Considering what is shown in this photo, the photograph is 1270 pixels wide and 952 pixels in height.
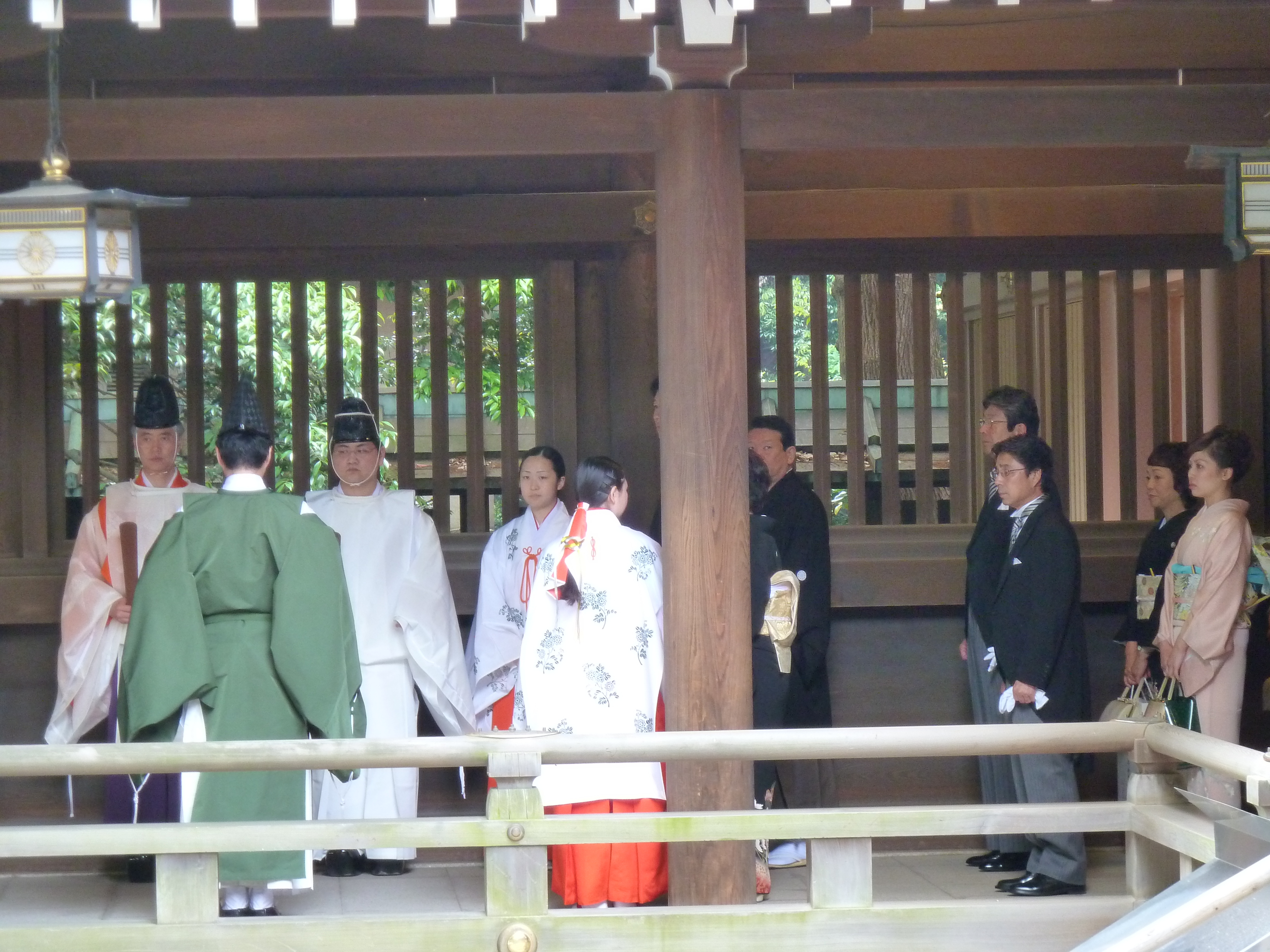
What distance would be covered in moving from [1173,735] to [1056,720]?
3.33 ft

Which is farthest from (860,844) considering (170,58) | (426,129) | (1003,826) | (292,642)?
(170,58)

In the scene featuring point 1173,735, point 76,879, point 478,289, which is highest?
point 478,289

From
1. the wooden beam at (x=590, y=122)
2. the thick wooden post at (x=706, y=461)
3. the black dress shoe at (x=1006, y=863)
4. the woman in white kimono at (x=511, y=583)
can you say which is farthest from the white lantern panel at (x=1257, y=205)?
the woman in white kimono at (x=511, y=583)

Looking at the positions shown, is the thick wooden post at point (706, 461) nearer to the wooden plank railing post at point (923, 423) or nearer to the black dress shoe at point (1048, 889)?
the black dress shoe at point (1048, 889)

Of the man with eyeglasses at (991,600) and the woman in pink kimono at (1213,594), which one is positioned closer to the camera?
the woman in pink kimono at (1213,594)

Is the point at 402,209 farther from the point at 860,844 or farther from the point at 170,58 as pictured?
the point at 860,844

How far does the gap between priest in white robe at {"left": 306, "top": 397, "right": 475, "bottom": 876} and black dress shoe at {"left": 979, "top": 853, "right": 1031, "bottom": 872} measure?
2.19 metres

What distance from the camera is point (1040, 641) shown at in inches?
216

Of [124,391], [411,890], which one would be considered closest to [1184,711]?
[411,890]

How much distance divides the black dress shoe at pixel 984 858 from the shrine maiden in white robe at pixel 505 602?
200 centimetres

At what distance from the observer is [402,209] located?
648 centimetres

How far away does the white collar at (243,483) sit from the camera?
Result: 5199 millimetres

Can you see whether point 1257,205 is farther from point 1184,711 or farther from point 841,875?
point 841,875

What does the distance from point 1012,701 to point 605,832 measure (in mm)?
1849
